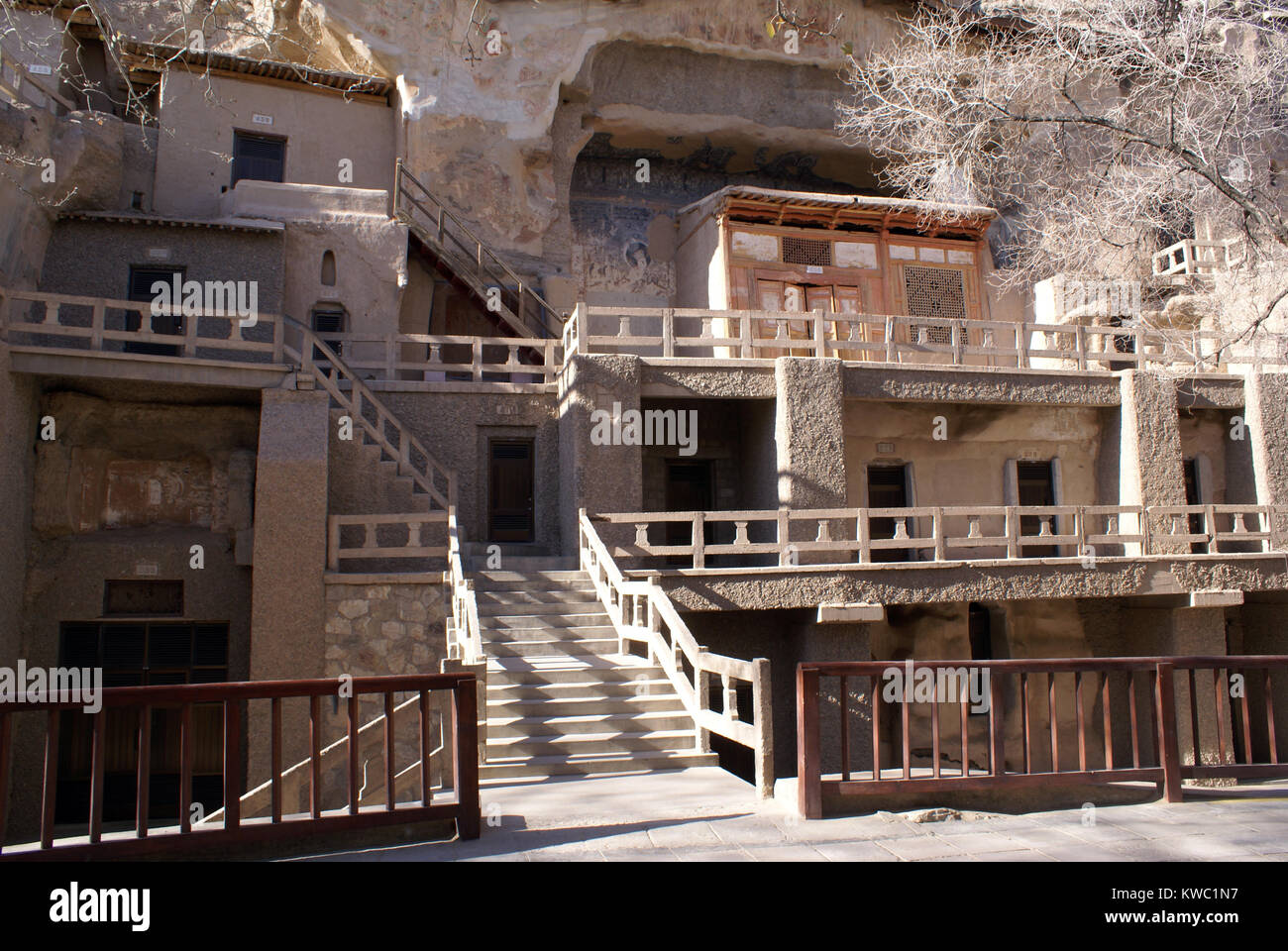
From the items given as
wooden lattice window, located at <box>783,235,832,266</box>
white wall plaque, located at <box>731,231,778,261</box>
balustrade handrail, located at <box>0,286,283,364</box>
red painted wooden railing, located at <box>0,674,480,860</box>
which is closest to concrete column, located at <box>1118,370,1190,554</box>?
wooden lattice window, located at <box>783,235,832,266</box>

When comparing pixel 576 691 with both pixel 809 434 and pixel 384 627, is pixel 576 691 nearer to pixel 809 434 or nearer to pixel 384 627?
pixel 384 627

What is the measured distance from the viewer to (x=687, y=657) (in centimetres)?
1137

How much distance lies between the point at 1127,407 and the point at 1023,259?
5573mm

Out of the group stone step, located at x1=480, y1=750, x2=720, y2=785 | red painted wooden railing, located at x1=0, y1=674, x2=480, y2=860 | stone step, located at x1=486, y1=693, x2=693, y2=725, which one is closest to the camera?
red painted wooden railing, located at x1=0, y1=674, x2=480, y2=860

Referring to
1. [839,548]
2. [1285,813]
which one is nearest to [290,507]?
[839,548]

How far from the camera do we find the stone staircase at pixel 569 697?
9344mm

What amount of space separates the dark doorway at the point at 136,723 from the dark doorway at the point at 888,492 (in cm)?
1207

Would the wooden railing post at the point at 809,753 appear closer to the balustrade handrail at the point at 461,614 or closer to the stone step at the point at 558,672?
the balustrade handrail at the point at 461,614

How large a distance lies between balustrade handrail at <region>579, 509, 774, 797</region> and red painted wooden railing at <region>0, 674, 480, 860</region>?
2306mm

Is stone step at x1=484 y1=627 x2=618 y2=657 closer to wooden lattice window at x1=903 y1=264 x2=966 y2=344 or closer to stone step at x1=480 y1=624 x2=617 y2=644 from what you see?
stone step at x1=480 y1=624 x2=617 y2=644

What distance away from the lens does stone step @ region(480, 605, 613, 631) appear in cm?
1242

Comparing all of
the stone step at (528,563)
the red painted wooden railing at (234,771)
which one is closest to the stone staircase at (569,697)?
the stone step at (528,563)

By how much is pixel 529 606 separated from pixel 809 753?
7.05 m
